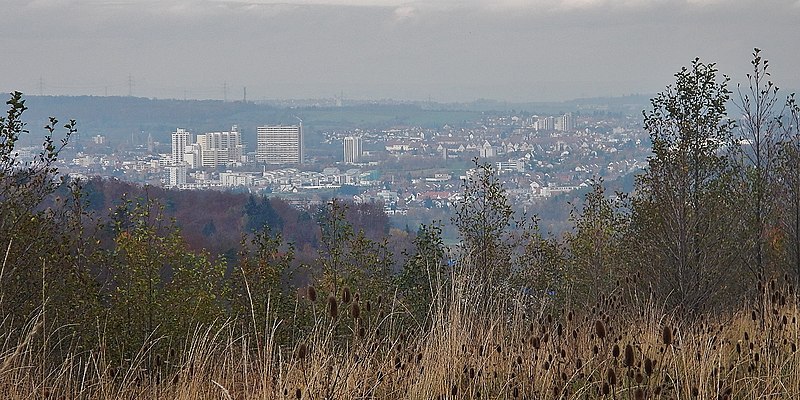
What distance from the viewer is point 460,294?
4855 millimetres

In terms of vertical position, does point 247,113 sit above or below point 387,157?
above

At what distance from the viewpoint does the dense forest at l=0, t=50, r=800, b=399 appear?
13.9 ft

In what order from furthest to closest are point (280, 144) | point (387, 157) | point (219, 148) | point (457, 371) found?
point (280, 144) < point (219, 148) < point (387, 157) < point (457, 371)

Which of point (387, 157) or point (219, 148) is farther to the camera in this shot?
point (219, 148)

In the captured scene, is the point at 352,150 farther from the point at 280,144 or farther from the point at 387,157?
the point at 280,144

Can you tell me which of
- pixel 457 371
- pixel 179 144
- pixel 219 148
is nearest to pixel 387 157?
pixel 219 148

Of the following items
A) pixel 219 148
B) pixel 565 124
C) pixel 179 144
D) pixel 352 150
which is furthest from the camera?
pixel 565 124

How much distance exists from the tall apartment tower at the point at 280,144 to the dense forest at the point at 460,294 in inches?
3870

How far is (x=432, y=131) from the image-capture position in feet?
439

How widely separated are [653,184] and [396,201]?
210 feet

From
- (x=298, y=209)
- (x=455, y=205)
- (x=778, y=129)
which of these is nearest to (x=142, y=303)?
Result: (x=455, y=205)

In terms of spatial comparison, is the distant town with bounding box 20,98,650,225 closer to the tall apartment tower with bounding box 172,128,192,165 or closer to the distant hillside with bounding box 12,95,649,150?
the tall apartment tower with bounding box 172,128,192,165

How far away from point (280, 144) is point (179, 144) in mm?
12533

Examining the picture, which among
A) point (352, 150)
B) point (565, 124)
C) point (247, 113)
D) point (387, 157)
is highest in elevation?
point (247, 113)
